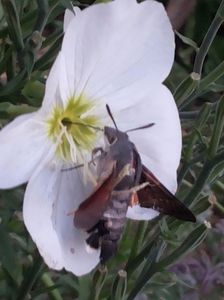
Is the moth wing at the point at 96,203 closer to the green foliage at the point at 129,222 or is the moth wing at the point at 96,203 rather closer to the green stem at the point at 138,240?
the green foliage at the point at 129,222

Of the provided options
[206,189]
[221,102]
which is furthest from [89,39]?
[206,189]

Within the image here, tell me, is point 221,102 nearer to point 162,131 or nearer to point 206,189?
point 162,131

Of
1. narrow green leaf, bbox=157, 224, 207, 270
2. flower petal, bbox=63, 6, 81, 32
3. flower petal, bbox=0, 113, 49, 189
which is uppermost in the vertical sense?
flower petal, bbox=63, 6, 81, 32

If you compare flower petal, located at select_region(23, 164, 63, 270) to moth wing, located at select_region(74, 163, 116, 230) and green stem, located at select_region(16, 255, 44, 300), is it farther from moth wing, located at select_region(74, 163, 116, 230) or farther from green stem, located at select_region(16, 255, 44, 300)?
green stem, located at select_region(16, 255, 44, 300)

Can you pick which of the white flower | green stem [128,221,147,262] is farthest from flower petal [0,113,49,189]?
green stem [128,221,147,262]

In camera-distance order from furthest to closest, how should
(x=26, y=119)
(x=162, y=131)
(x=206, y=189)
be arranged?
(x=206, y=189)
(x=162, y=131)
(x=26, y=119)

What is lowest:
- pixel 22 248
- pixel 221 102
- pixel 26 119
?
pixel 22 248

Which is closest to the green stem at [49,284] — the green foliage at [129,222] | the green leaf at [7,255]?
the green foliage at [129,222]
